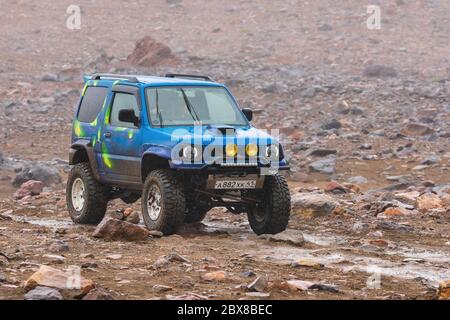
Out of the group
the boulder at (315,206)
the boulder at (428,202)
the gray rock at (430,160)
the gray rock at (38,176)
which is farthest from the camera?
the gray rock at (430,160)

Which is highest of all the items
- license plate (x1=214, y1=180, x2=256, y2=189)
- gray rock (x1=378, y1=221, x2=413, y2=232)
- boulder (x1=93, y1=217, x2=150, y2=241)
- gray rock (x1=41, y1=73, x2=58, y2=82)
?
gray rock (x1=41, y1=73, x2=58, y2=82)

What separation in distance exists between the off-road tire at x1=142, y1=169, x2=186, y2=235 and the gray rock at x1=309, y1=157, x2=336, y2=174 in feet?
33.0

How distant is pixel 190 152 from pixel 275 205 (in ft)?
4.51

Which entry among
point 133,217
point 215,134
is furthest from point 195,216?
point 215,134

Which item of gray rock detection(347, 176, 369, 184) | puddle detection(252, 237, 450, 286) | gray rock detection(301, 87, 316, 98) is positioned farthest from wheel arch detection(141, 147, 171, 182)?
gray rock detection(301, 87, 316, 98)

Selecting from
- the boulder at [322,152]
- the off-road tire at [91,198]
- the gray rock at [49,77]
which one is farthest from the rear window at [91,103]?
the gray rock at [49,77]

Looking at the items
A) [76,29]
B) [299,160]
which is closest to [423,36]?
[76,29]

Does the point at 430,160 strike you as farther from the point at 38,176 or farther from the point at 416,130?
the point at 38,176

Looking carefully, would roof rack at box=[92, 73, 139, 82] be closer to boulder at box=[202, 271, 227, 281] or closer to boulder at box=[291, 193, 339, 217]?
boulder at box=[291, 193, 339, 217]

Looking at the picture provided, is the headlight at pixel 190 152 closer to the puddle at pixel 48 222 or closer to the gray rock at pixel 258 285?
the puddle at pixel 48 222

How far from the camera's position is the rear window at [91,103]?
14.2 metres

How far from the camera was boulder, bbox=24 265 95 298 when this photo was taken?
336 inches

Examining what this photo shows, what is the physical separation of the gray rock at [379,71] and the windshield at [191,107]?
20.4m

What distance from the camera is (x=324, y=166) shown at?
2264 cm
